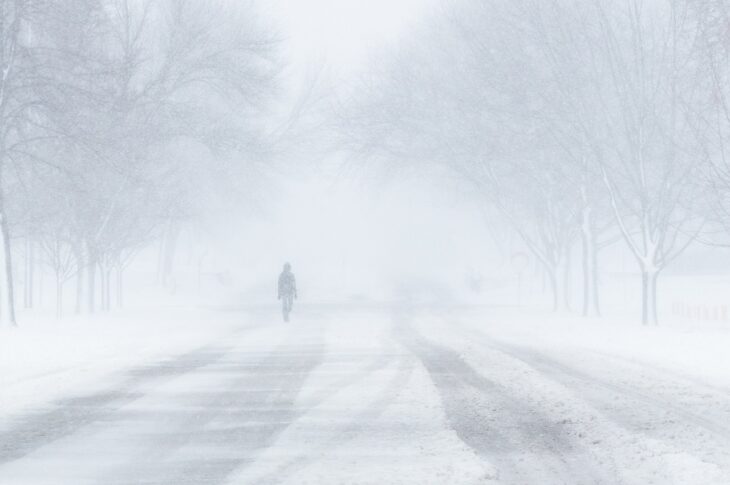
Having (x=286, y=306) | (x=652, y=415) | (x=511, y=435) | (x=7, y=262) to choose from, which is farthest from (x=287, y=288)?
(x=511, y=435)

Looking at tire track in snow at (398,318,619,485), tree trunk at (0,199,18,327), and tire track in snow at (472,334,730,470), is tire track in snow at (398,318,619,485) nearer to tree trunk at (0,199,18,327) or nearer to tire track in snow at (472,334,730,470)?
tire track in snow at (472,334,730,470)

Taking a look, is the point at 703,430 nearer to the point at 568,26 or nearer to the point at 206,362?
the point at 206,362

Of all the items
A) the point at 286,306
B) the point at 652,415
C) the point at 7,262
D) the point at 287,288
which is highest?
the point at 7,262

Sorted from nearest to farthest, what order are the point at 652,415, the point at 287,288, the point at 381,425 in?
the point at 381,425, the point at 652,415, the point at 287,288

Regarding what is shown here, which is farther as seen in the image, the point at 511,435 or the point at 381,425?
the point at 381,425

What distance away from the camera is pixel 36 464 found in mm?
8391

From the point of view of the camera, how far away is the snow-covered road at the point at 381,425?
8.03 m

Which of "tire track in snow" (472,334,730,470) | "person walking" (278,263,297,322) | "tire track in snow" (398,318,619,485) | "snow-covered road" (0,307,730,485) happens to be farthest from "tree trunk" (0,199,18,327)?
"tire track in snow" (472,334,730,470)

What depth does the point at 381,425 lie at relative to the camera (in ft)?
33.7

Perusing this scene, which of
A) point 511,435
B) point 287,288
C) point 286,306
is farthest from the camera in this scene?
point 287,288

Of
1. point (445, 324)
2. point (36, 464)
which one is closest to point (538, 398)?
point (36, 464)

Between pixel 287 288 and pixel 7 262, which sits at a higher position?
pixel 7 262

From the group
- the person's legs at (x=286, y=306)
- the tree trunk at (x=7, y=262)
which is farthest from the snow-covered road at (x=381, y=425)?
the person's legs at (x=286, y=306)

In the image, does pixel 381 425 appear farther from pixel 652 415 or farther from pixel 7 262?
pixel 7 262
